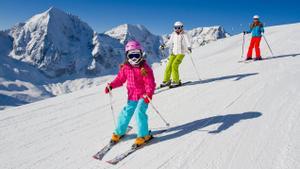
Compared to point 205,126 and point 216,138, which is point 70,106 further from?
point 216,138

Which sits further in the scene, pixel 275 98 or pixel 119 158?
pixel 275 98

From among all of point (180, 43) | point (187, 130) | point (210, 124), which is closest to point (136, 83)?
point (187, 130)

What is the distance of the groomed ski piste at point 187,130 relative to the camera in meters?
5.17

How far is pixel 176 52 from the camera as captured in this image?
12.1m

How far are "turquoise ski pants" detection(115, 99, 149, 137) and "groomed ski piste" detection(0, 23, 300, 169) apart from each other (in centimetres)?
28

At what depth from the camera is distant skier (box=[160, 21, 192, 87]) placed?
1173 cm

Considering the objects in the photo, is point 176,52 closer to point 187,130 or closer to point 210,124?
point 210,124

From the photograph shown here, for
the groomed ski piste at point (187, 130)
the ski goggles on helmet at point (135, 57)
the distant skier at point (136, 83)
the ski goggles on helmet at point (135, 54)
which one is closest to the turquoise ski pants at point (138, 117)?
the distant skier at point (136, 83)

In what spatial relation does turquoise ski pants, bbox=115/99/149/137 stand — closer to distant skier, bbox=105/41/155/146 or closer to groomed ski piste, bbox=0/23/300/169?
distant skier, bbox=105/41/155/146

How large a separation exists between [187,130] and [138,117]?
3.77ft

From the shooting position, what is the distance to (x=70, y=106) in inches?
407

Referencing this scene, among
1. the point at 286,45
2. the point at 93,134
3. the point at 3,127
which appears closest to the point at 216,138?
the point at 93,134

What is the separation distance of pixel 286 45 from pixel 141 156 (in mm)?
17243

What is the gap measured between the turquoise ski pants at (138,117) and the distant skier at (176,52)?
17.5 ft
